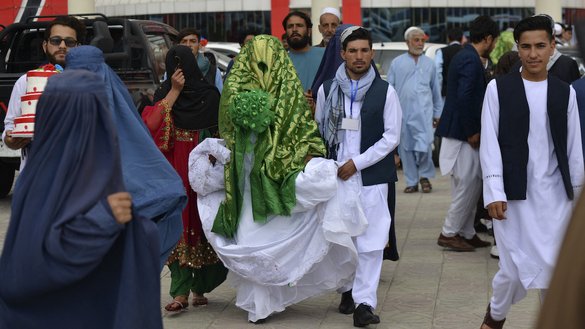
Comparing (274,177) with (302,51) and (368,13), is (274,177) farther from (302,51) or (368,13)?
(368,13)

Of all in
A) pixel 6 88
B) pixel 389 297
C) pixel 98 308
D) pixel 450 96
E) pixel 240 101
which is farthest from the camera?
pixel 6 88

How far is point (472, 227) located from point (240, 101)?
3402 millimetres

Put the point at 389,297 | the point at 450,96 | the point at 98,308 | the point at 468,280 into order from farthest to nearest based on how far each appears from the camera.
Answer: the point at 450,96 < the point at 468,280 < the point at 389,297 < the point at 98,308

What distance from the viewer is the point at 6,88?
12.2m

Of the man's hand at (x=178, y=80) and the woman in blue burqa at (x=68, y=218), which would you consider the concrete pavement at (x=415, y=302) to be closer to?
the man's hand at (x=178, y=80)

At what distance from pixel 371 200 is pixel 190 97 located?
4.21 feet

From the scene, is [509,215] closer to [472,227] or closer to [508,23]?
[472,227]

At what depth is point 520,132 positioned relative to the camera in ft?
19.9

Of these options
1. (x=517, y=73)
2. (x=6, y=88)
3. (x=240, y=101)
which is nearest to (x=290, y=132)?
(x=240, y=101)

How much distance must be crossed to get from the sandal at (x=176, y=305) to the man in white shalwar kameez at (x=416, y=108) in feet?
20.3

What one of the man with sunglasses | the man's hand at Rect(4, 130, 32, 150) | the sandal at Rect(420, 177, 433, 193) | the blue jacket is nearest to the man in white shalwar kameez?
the sandal at Rect(420, 177, 433, 193)

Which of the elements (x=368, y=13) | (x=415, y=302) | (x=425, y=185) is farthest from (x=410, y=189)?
(x=368, y=13)

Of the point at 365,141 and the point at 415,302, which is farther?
the point at 415,302

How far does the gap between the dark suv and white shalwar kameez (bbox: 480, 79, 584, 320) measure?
647 centimetres
